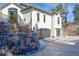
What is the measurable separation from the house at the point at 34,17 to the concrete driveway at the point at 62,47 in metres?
0.11

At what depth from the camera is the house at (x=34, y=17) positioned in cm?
337

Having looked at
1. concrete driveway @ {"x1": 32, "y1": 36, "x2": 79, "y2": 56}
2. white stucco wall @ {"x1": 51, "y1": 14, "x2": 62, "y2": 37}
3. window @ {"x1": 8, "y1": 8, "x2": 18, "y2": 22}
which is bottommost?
concrete driveway @ {"x1": 32, "y1": 36, "x2": 79, "y2": 56}

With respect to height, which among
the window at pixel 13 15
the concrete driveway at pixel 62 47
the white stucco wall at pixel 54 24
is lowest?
the concrete driveway at pixel 62 47

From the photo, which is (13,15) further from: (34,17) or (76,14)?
(76,14)

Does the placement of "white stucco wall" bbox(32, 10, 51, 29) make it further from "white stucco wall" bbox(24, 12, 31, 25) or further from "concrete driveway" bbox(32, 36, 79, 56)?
"concrete driveway" bbox(32, 36, 79, 56)

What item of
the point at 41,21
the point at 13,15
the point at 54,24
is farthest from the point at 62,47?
the point at 13,15

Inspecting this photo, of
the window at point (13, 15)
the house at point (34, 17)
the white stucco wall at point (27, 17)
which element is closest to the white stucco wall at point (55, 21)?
the house at point (34, 17)

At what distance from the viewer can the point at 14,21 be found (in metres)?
3.38

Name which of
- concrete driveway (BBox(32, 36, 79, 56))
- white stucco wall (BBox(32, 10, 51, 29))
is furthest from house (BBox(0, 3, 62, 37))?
concrete driveway (BBox(32, 36, 79, 56))

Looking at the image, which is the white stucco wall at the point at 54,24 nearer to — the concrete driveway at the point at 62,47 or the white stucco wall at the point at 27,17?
the concrete driveway at the point at 62,47

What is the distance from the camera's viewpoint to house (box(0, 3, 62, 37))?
3.37 metres

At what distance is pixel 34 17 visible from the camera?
338cm

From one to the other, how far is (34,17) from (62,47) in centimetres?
53

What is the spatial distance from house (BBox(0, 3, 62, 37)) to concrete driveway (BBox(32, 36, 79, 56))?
0.35 ft
